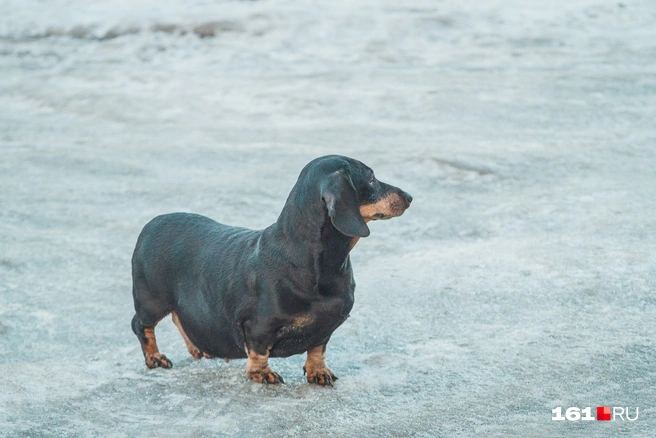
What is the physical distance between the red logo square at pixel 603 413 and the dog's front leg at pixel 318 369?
50.5 inches

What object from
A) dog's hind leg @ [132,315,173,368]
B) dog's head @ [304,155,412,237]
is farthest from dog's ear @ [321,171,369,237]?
dog's hind leg @ [132,315,173,368]

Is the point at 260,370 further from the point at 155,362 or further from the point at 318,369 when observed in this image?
the point at 155,362

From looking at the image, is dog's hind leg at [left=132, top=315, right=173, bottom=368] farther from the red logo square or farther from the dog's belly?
the red logo square

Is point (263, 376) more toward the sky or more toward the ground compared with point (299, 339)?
more toward the ground

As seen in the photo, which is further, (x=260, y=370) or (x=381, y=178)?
(x=381, y=178)

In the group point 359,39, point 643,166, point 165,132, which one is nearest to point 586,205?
point 643,166

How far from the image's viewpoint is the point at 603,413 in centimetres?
448

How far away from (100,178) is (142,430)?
5969 mm

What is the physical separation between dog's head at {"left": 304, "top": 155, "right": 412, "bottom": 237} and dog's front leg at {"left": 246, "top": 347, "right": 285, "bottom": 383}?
83 centimetres

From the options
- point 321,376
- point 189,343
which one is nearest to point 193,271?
point 189,343

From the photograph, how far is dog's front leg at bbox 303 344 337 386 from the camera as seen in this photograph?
16.2 feet

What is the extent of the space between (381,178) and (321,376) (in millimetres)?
4742

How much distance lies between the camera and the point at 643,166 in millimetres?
9555

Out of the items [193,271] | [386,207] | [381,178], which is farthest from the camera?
[381,178]
